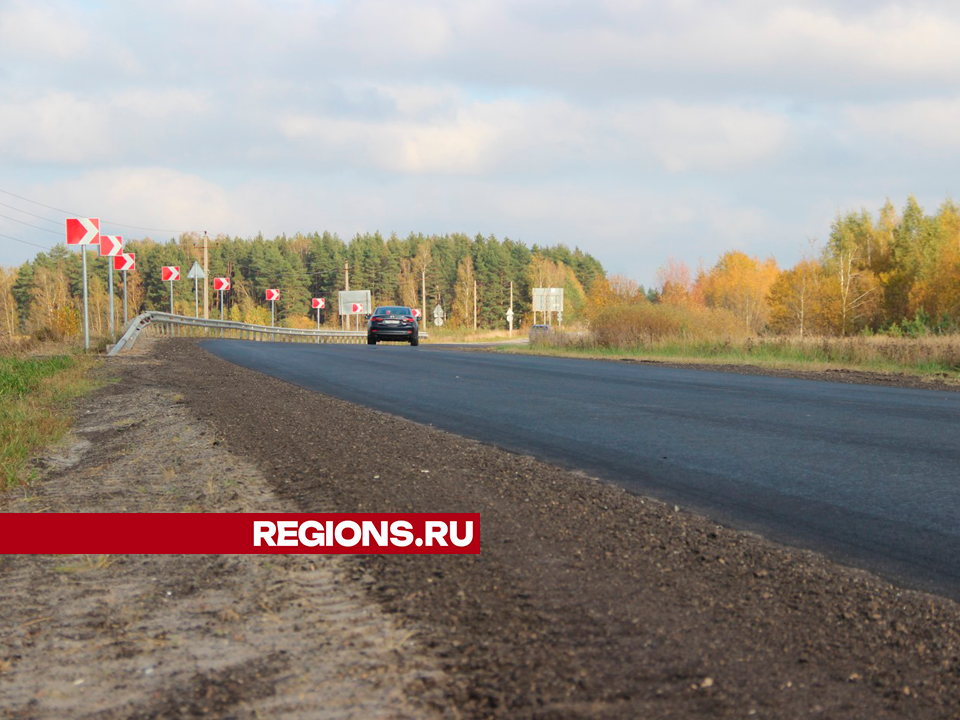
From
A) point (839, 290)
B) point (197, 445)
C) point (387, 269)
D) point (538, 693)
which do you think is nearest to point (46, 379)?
point (197, 445)

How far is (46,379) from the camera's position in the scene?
51.7 ft

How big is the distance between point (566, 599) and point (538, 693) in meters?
1.03

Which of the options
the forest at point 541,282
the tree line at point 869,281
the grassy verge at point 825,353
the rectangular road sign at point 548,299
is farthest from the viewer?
the rectangular road sign at point 548,299

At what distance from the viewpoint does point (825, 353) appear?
25.5m

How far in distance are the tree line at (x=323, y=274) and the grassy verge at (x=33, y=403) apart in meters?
107

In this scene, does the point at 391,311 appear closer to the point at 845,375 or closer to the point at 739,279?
the point at 845,375

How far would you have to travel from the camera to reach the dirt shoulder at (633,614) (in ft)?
10.2

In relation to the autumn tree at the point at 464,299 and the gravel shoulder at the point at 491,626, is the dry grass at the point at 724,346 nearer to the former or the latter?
the gravel shoulder at the point at 491,626

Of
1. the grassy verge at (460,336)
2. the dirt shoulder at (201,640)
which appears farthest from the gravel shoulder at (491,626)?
the grassy verge at (460,336)

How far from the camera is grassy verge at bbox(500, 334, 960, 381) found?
21359 millimetres

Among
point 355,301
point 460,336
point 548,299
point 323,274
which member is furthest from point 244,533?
point 323,274

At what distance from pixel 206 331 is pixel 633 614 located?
5413 cm

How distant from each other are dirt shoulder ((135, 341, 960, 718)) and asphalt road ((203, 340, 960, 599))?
0.66 m

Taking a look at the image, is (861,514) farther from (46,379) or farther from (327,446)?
(46,379)
